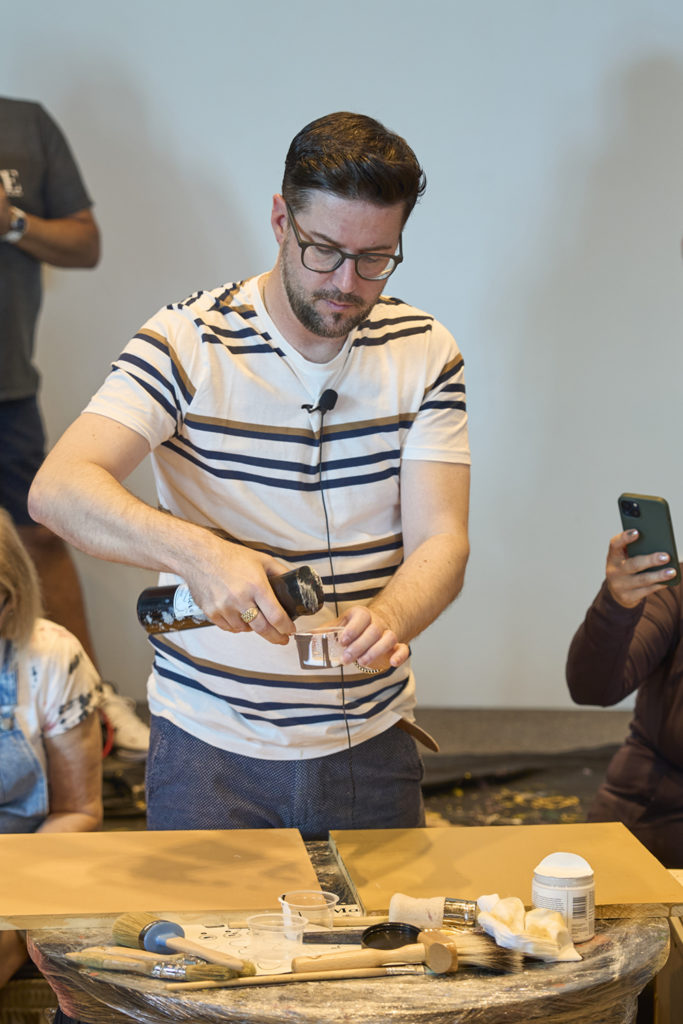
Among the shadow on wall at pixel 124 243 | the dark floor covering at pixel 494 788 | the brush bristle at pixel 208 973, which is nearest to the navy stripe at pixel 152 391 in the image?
the brush bristle at pixel 208 973

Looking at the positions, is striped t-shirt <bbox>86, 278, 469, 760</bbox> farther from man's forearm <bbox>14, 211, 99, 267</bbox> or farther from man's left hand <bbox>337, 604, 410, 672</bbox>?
man's forearm <bbox>14, 211, 99, 267</bbox>

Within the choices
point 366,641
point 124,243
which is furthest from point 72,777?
point 124,243

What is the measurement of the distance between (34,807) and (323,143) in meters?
1.18

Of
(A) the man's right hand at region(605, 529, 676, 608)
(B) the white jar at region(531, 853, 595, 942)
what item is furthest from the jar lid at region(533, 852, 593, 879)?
(A) the man's right hand at region(605, 529, 676, 608)

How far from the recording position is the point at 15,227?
3.12 metres

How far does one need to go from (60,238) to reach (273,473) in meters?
1.90

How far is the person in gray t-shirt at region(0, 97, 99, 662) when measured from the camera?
10.6ft

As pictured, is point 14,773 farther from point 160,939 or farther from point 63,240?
point 63,240

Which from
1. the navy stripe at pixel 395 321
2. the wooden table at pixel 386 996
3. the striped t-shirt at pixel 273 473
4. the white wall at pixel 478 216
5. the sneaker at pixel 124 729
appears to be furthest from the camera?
the white wall at pixel 478 216

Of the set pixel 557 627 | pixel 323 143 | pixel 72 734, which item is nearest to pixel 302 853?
pixel 72 734

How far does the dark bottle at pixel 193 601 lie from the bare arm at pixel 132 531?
0.9 inches

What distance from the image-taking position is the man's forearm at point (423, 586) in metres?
1.54

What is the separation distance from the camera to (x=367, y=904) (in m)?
1.36

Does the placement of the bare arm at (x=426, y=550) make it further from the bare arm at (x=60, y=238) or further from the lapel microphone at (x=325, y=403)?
the bare arm at (x=60, y=238)
